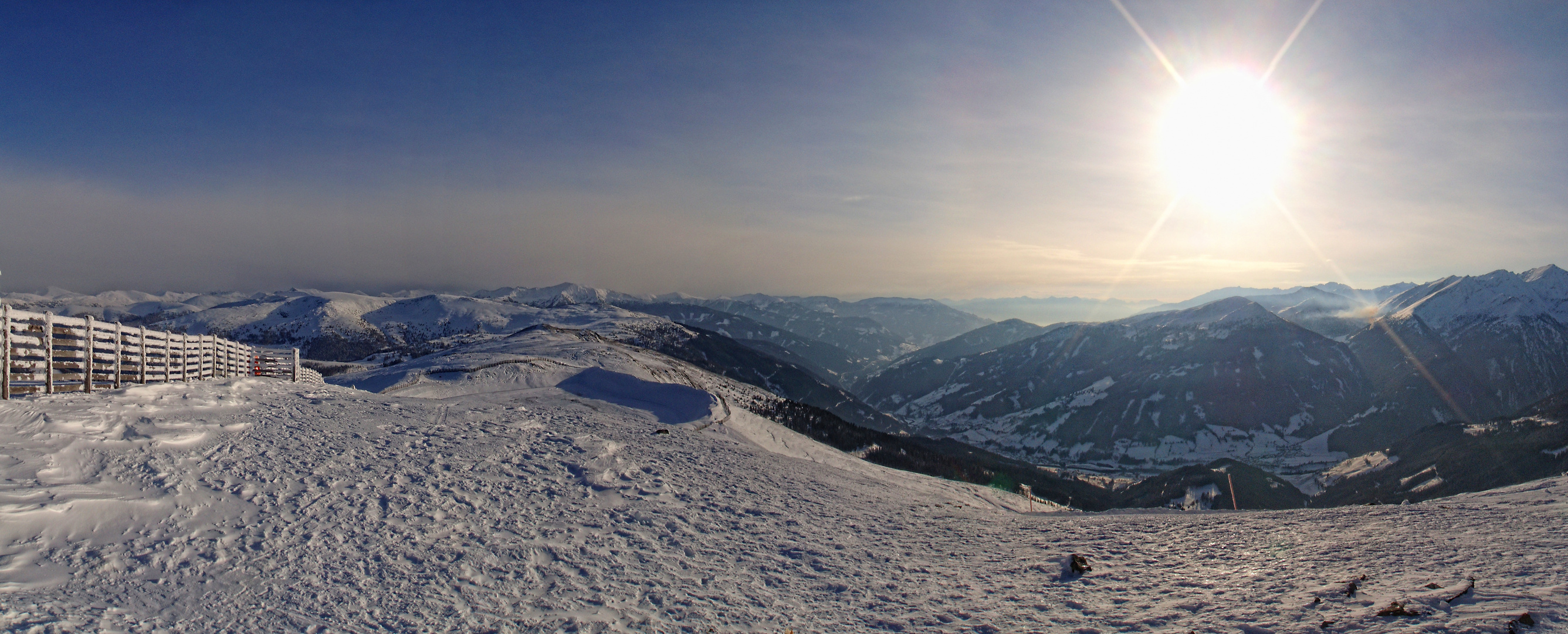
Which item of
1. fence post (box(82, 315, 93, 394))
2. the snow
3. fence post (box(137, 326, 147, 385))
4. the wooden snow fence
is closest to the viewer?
the wooden snow fence

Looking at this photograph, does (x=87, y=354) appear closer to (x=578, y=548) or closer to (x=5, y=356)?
(x=5, y=356)

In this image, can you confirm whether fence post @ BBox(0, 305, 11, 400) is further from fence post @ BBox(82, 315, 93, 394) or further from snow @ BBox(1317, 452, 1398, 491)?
snow @ BBox(1317, 452, 1398, 491)

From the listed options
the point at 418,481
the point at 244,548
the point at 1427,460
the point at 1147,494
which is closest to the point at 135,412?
the point at 418,481

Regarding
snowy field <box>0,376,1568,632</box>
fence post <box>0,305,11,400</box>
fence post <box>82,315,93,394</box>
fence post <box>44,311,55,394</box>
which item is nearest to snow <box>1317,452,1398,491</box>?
snowy field <box>0,376,1568,632</box>

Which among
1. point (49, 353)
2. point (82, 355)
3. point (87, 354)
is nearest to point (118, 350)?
point (87, 354)

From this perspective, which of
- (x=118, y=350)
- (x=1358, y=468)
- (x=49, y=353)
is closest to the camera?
(x=49, y=353)

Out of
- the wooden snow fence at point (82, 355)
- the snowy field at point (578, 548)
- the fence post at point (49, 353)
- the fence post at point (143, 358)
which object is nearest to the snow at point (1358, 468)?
the snowy field at point (578, 548)

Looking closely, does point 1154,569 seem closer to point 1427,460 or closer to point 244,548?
point 244,548
